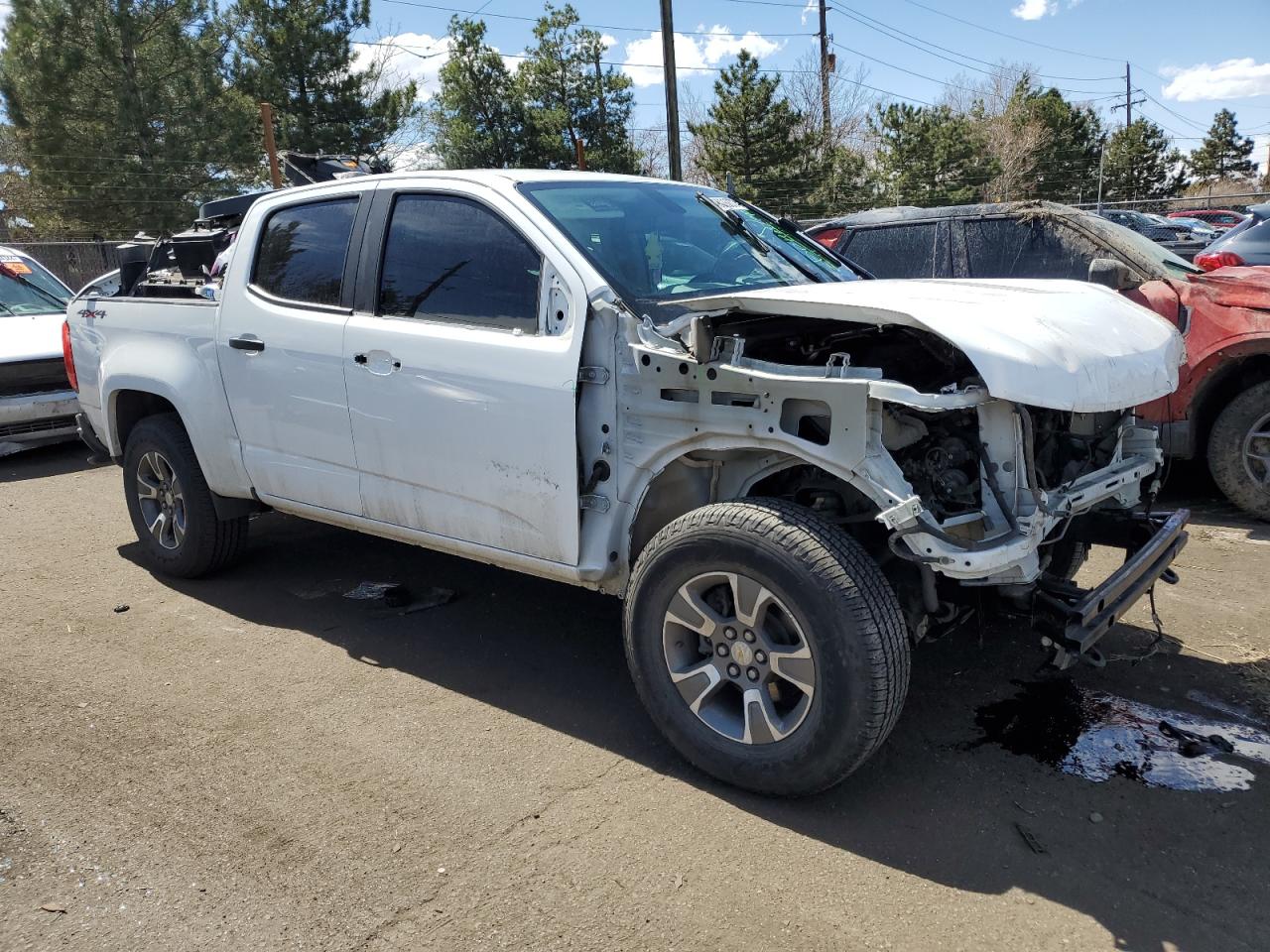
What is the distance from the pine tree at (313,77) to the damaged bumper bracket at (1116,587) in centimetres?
2946

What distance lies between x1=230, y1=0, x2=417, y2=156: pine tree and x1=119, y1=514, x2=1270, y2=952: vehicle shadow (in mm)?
27559

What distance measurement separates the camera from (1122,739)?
339 centimetres

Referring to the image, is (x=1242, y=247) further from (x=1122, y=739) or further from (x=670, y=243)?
(x=670, y=243)

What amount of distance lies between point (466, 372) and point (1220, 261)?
19.4ft

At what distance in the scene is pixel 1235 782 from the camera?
3.10 meters

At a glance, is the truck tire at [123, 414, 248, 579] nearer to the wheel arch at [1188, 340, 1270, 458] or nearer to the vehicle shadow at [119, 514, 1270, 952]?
the vehicle shadow at [119, 514, 1270, 952]

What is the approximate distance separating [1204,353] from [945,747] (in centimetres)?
347

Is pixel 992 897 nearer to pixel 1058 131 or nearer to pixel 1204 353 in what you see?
pixel 1204 353

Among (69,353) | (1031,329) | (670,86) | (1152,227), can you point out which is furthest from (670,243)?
(1152,227)

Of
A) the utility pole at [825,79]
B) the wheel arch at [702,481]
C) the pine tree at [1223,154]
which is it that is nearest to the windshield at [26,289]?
the wheel arch at [702,481]

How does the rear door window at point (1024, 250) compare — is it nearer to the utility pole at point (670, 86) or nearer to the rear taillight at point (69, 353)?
the rear taillight at point (69, 353)

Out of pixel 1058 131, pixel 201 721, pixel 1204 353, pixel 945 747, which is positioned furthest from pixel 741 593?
pixel 1058 131

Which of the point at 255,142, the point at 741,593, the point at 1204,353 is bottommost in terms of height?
the point at 741,593

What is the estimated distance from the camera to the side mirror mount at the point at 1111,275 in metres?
5.13
